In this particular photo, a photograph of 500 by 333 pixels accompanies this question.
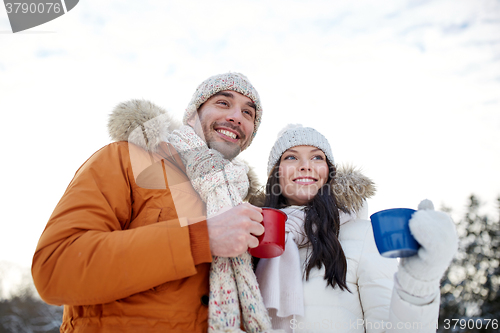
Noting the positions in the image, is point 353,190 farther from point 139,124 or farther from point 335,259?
point 139,124

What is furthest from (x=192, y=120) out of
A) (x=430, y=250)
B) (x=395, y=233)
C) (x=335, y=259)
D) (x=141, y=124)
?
(x=430, y=250)

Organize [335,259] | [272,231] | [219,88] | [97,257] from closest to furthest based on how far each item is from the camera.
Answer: [97,257], [272,231], [335,259], [219,88]

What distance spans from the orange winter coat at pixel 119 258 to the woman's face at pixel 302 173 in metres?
1.45

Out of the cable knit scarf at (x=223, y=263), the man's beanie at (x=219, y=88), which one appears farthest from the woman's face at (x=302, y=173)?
the cable knit scarf at (x=223, y=263)

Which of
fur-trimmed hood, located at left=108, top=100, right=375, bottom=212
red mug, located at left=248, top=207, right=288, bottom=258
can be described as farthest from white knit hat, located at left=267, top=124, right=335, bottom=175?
red mug, located at left=248, top=207, right=288, bottom=258

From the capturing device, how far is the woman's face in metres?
3.08

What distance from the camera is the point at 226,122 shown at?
2666mm

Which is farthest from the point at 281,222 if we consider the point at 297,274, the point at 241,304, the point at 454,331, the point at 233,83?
the point at 454,331

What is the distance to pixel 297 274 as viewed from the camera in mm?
2420

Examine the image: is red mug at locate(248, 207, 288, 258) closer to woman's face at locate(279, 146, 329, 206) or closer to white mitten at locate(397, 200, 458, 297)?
white mitten at locate(397, 200, 458, 297)

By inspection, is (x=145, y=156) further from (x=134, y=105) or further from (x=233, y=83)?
(x=233, y=83)

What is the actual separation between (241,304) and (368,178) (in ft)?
6.04

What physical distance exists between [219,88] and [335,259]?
1.76 m

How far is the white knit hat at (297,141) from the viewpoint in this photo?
329cm
